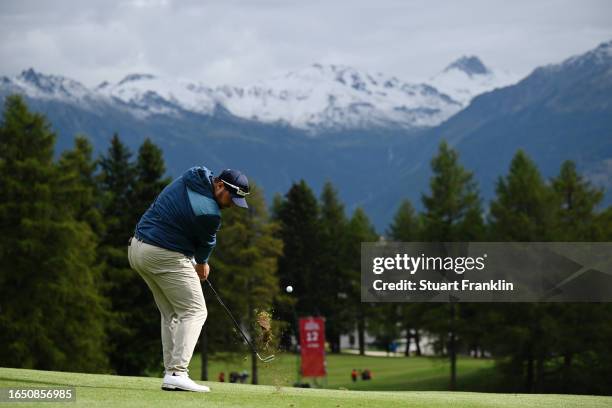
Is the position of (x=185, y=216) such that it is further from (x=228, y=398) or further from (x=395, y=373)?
(x=395, y=373)

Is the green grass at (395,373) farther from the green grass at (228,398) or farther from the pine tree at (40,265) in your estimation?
the green grass at (228,398)

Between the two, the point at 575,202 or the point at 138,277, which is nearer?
the point at 575,202

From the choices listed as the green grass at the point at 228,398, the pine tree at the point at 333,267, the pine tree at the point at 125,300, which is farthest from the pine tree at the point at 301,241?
the green grass at the point at 228,398

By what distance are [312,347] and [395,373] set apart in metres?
20.0

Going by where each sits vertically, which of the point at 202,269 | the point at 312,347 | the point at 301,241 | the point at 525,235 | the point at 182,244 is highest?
the point at 301,241

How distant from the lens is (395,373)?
232 feet

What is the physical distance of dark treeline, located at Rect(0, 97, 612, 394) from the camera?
146 feet

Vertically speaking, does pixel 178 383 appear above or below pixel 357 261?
below

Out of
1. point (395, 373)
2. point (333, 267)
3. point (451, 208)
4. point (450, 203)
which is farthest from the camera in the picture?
point (333, 267)

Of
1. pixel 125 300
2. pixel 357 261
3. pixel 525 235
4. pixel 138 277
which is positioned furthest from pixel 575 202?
pixel 357 261

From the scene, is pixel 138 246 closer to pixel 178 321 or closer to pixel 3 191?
pixel 178 321

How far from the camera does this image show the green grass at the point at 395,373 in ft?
189

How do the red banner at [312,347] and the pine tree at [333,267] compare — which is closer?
the red banner at [312,347]

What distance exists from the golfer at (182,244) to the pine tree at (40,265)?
104 ft
